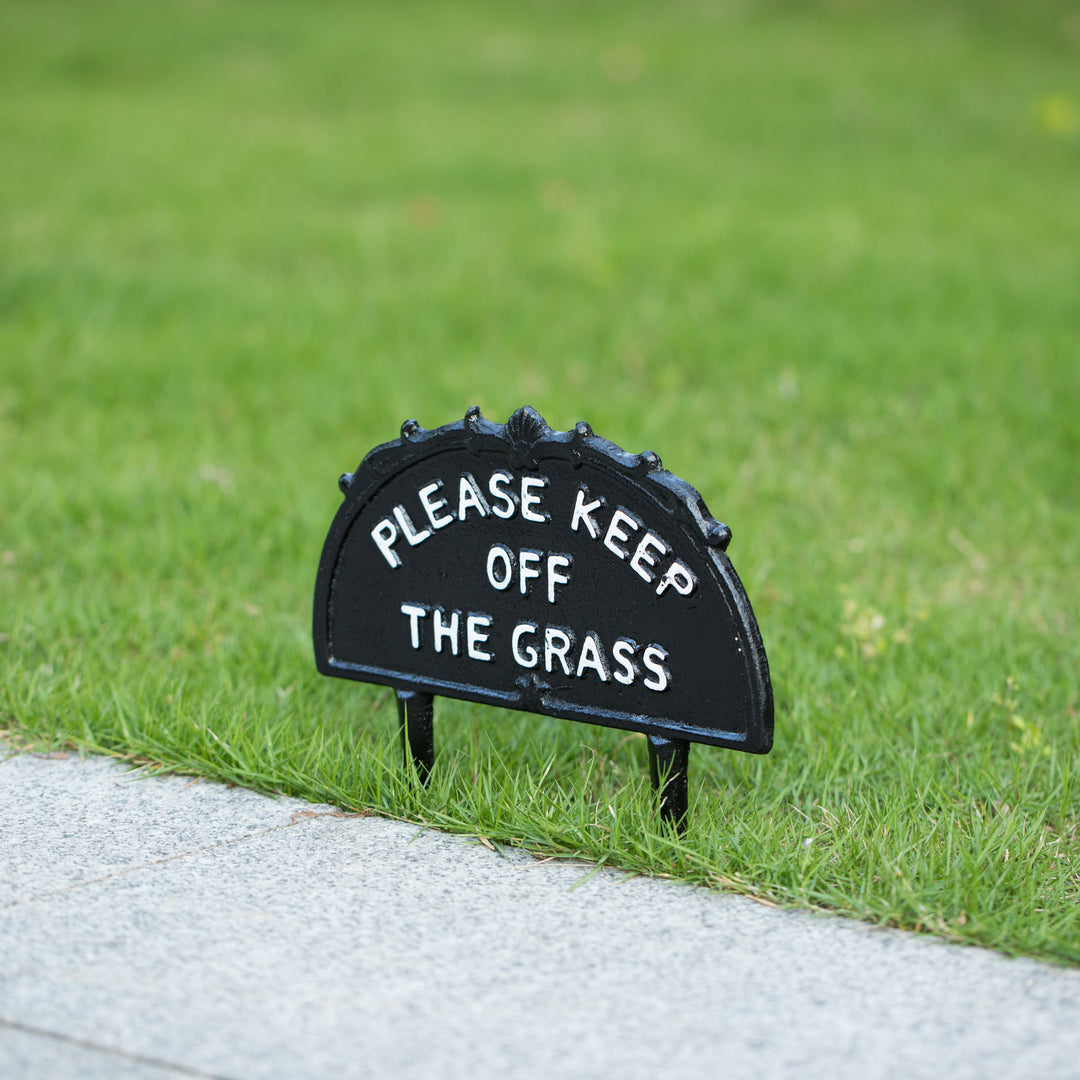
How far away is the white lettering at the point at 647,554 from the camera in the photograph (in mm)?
2809

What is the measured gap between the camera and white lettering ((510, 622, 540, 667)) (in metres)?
3.01

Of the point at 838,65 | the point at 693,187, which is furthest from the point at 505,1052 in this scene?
the point at 838,65

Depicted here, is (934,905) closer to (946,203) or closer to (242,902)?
(242,902)

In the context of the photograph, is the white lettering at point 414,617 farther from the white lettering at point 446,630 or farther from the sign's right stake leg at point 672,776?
the sign's right stake leg at point 672,776

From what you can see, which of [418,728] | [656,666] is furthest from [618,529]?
[418,728]

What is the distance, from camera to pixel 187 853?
289 cm

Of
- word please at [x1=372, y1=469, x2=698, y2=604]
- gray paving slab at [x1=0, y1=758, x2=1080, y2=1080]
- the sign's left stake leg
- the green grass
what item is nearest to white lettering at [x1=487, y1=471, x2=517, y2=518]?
word please at [x1=372, y1=469, x2=698, y2=604]

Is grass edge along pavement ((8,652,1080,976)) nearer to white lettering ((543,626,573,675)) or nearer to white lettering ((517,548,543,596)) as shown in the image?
white lettering ((543,626,573,675))

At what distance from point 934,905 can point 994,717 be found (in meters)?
1.31

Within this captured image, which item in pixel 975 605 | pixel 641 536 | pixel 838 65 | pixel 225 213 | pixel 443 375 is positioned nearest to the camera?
pixel 641 536

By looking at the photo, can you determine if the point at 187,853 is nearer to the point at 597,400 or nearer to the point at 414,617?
the point at 414,617

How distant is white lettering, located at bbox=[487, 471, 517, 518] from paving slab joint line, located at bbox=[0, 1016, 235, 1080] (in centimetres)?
131

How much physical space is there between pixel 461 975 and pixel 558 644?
811 mm

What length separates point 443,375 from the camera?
670 centimetres
